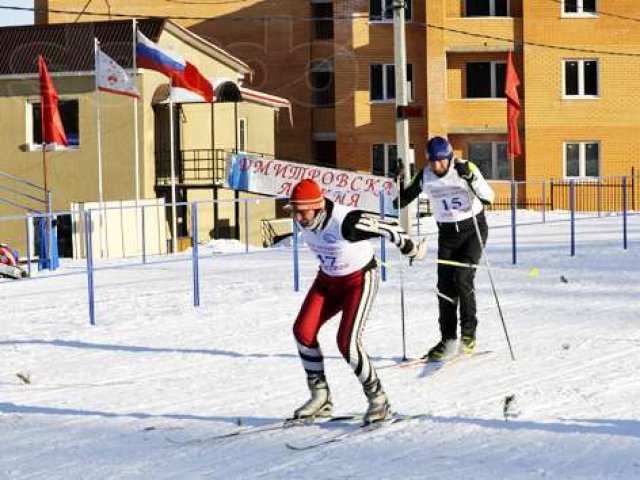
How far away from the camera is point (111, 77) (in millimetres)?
29219

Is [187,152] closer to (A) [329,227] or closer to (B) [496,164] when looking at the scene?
(B) [496,164]

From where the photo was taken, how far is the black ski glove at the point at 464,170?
34.2 feet

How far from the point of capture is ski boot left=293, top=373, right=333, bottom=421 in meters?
8.18

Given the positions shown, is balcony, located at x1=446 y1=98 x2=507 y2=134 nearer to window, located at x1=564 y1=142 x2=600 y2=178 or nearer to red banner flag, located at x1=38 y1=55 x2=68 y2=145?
window, located at x1=564 y1=142 x2=600 y2=178

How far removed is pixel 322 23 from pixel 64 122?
14.3 metres

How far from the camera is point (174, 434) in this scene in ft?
26.6

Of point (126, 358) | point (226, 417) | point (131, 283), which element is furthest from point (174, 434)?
point (131, 283)

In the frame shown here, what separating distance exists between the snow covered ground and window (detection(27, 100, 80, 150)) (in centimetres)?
1707

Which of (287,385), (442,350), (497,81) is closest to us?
(287,385)

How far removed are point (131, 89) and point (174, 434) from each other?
855 inches

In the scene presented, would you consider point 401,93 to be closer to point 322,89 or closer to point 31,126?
point 31,126

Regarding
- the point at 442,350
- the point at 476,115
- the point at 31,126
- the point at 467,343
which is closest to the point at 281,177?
the point at 31,126

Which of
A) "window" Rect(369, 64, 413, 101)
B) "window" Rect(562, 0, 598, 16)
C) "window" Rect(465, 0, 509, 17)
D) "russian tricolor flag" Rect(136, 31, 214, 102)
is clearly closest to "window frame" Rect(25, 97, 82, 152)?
"russian tricolor flag" Rect(136, 31, 214, 102)

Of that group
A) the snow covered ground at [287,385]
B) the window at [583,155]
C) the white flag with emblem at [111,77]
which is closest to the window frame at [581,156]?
the window at [583,155]
